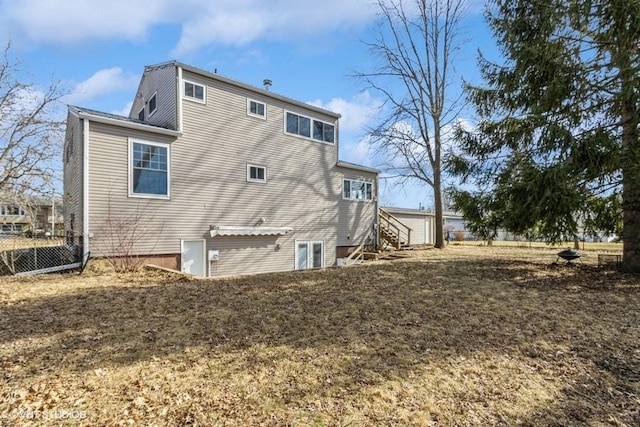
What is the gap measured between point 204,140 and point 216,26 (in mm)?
3978

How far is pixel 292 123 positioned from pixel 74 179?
820 cm

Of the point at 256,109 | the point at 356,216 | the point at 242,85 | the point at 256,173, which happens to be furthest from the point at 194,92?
the point at 356,216

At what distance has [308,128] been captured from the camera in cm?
1598

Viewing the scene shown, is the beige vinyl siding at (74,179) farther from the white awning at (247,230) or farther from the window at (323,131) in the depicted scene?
the window at (323,131)

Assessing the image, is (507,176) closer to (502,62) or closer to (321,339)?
(502,62)

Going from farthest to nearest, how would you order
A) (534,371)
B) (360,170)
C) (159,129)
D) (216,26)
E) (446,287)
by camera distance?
1. (360,170)
2. (216,26)
3. (159,129)
4. (446,287)
5. (534,371)

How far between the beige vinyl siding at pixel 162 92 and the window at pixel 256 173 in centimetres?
315

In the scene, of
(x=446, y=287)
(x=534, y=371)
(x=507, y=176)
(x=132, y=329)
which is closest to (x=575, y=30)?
(x=507, y=176)

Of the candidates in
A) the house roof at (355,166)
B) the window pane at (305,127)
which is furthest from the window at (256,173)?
the house roof at (355,166)

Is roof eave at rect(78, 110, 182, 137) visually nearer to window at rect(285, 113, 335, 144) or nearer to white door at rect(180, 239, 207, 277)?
white door at rect(180, 239, 207, 277)

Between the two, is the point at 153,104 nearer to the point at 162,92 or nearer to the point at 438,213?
the point at 162,92

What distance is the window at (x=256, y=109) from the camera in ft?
45.2

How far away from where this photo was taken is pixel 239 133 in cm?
1349

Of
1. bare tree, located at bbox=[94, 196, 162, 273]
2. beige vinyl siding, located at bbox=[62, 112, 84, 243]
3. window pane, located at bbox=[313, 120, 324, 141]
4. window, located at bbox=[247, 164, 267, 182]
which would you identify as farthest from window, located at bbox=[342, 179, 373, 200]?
beige vinyl siding, located at bbox=[62, 112, 84, 243]
